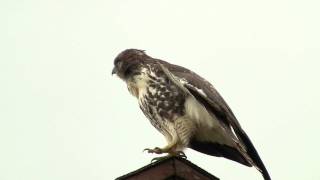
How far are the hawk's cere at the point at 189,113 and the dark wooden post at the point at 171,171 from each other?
6.40 feet

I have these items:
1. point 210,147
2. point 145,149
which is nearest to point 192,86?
point 210,147

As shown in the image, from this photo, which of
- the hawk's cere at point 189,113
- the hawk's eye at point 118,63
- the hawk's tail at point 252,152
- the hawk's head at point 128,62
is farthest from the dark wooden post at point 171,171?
the hawk's eye at point 118,63

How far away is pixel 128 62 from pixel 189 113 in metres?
1.20

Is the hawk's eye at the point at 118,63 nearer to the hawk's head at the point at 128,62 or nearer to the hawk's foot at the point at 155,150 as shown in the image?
the hawk's head at the point at 128,62

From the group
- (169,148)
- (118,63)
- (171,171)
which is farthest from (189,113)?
(171,171)

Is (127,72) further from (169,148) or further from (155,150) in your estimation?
(155,150)

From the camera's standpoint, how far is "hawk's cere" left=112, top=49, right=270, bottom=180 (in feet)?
21.0

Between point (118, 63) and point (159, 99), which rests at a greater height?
point (118, 63)

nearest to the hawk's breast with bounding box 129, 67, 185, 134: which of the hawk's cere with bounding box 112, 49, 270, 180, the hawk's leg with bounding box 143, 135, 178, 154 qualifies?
the hawk's cere with bounding box 112, 49, 270, 180

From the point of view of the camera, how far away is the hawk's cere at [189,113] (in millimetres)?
6401

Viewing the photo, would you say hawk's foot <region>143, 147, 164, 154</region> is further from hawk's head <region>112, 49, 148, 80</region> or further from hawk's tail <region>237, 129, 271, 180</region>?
hawk's head <region>112, 49, 148, 80</region>

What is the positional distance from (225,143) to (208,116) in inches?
14.5

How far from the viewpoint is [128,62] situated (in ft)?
23.9

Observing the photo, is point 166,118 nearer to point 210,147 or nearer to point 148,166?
point 210,147
